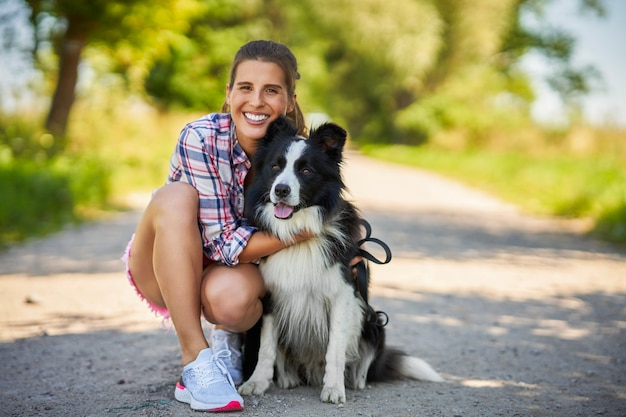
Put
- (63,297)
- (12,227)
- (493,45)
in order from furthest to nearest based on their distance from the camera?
(493,45) → (12,227) → (63,297)

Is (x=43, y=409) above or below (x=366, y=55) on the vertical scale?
below

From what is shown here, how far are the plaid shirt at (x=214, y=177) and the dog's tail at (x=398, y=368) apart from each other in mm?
1055

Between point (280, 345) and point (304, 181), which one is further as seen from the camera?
point (280, 345)

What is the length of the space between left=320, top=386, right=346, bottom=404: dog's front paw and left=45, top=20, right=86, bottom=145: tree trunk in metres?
10.0

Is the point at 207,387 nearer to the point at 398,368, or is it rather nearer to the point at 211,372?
the point at 211,372

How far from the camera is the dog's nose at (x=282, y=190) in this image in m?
2.84

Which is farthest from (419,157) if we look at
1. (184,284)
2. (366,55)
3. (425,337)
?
(184,284)

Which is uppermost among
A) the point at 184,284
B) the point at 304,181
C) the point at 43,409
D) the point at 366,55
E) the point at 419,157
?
the point at 366,55

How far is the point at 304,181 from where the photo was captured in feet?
9.65

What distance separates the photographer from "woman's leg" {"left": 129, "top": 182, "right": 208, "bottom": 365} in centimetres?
285

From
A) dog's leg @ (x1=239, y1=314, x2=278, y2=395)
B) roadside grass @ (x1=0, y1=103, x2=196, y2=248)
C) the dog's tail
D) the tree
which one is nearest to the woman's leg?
dog's leg @ (x1=239, y1=314, x2=278, y2=395)

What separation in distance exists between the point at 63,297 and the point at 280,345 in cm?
263

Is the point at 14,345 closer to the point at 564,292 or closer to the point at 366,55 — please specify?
the point at 564,292

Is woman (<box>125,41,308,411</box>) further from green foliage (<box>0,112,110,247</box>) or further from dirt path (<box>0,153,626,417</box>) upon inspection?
green foliage (<box>0,112,110,247</box>)
